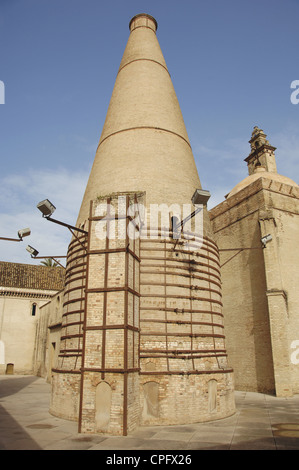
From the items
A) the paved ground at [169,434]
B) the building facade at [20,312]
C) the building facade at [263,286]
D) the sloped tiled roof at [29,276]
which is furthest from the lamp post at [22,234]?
the sloped tiled roof at [29,276]

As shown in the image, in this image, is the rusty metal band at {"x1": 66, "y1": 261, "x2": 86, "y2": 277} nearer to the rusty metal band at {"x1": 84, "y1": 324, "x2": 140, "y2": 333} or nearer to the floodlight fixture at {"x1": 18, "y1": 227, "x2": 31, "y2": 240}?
the floodlight fixture at {"x1": 18, "y1": 227, "x2": 31, "y2": 240}

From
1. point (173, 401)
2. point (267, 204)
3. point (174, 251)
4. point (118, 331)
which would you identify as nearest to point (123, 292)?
point (118, 331)

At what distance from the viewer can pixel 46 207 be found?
987cm

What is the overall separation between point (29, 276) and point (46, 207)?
27.7 meters

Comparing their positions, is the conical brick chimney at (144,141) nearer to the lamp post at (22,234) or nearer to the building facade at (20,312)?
the lamp post at (22,234)

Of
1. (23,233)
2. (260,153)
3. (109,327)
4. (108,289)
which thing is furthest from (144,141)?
(260,153)

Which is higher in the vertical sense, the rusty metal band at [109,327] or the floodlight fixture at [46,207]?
the floodlight fixture at [46,207]

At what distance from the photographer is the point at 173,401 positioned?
9.92m

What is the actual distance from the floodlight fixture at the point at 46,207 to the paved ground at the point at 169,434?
5898mm

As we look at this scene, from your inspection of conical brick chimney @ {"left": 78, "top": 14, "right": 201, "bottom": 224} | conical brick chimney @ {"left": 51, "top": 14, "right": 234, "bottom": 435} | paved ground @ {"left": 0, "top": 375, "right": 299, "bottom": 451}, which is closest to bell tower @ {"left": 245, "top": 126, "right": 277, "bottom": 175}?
conical brick chimney @ {"left": 78, "top": 14, "right": 201, "bottom": 224}

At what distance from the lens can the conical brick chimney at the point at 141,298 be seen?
918 centimetres

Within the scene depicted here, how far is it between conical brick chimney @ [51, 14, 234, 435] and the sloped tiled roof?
76.7 feet

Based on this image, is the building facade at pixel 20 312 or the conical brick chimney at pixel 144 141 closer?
the conical brick chimney at pixel 144 141
